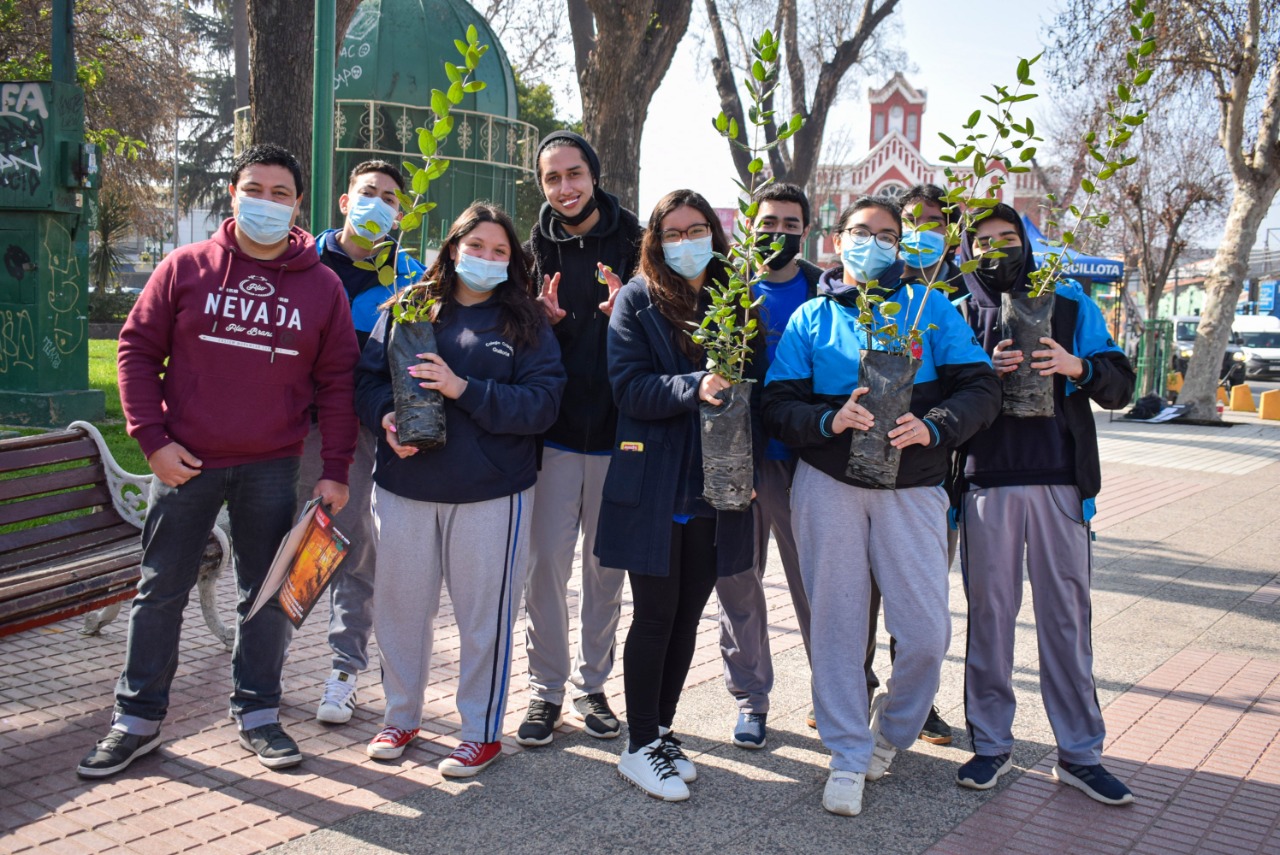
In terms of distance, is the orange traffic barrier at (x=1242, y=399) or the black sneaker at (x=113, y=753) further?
the orange traffic barrier at (x=1242, y=399)

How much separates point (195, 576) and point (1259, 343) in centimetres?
4288

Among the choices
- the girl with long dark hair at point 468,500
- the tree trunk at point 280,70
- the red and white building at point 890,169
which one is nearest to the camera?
the girl with long dark hair at point 468,500

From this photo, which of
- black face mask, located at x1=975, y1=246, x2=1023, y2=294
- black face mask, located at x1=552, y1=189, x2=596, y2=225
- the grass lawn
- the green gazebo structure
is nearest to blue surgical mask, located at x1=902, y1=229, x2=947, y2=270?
black face mask, located at x1=975, y1=246, x2=1023, y2=294

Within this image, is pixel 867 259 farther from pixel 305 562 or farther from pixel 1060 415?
pixel 305 562

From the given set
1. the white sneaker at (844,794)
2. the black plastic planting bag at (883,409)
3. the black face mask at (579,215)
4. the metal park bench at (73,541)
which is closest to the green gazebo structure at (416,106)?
the metal park bench at (73,541)

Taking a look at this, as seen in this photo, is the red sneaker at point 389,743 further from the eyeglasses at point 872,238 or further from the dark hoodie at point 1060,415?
the eyeglasses at point 872,238

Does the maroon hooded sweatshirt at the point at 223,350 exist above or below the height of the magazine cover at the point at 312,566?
above

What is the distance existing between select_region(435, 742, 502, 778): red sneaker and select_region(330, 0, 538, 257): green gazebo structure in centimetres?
1262

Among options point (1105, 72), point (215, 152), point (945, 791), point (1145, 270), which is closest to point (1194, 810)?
point (945, 791)

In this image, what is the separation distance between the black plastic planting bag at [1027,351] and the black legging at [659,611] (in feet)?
3.75

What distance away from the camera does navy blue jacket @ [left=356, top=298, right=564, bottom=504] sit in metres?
3.97

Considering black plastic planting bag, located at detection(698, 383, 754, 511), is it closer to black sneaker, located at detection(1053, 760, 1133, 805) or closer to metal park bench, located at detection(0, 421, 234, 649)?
black sneaker, located at detection(1053, 760, 1133, 805)

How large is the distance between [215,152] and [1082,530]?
174ft

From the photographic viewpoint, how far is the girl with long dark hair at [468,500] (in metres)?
4.00
